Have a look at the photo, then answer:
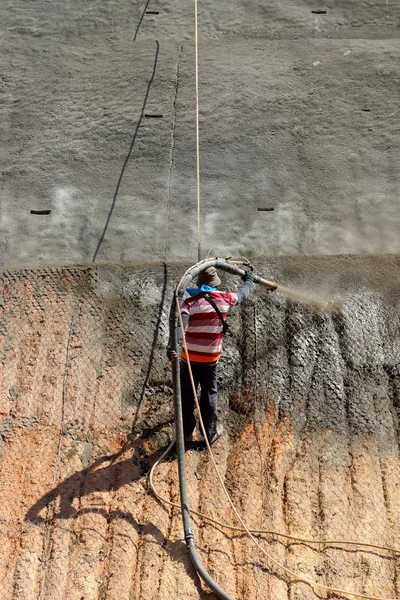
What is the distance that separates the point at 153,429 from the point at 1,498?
133 centimetres

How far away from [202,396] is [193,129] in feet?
11.3

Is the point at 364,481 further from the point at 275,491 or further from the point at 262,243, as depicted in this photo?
the point at 262,243

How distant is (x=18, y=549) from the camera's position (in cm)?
486

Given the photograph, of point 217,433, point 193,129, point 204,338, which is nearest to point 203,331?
point 204,338

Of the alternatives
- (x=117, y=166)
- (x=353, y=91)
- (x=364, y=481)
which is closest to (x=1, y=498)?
(x=364, y=481)

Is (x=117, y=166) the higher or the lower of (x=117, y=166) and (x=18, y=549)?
the higher

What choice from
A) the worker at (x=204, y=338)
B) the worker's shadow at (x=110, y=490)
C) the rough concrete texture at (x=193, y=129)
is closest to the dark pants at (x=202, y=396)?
the worker at (x=204, y=338)

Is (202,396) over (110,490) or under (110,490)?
over

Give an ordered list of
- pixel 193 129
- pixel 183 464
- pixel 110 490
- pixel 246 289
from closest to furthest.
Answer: pixel 183 464 → pixel 110 490 → pixel 246 289 → pixel 193 129

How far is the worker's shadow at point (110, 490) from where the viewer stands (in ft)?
16.0

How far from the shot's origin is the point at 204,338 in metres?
5.11

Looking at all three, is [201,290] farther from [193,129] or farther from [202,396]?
[193,129]

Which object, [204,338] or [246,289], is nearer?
[204,338]

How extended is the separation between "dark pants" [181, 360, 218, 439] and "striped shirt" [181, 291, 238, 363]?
10cm
